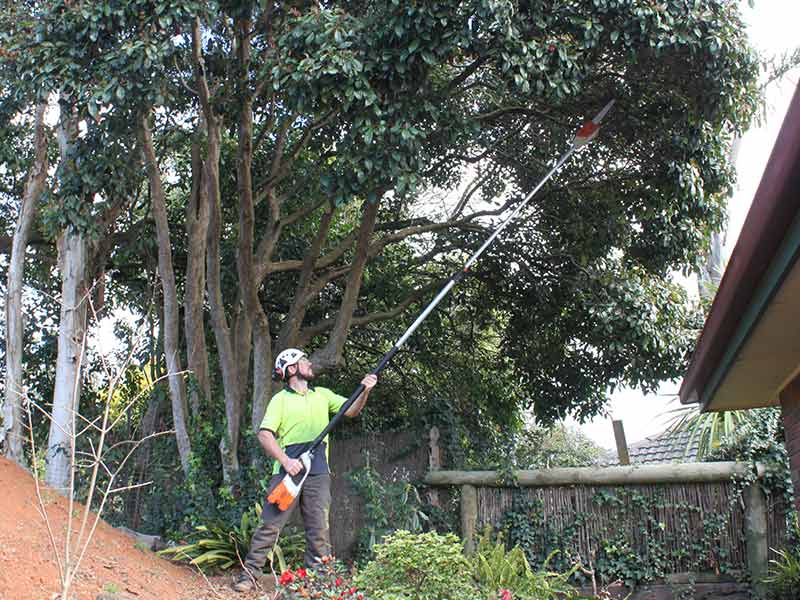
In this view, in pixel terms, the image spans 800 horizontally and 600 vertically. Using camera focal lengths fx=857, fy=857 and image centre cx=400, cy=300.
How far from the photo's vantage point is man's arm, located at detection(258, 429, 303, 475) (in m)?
6.53

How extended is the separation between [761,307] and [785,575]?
530cm

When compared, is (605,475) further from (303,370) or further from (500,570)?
(303,370)

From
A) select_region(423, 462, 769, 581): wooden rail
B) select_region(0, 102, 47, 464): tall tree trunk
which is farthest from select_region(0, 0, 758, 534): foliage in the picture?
select_region(423, 462, 769, 581): wooden rail

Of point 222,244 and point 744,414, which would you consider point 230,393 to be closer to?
point 222,244

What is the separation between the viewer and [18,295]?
32.1 feet

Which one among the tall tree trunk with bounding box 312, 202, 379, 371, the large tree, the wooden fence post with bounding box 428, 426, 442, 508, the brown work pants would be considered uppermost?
the large tree

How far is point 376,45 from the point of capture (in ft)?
24.7

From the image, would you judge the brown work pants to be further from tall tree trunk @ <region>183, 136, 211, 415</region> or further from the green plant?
tall tree trunk @ <region>183, 136, 211, 415</region>

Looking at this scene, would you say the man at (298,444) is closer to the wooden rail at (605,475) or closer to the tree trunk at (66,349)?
the wooden rail at (605,475)

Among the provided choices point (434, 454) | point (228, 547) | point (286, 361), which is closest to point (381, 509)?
point (434, 454)

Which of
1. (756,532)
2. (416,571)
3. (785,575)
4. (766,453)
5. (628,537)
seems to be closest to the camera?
(416,571)

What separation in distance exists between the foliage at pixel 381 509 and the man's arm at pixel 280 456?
2.58m

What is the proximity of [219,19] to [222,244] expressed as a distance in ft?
10.0

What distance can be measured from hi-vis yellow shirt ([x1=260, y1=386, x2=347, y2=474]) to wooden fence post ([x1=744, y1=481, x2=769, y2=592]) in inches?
185
